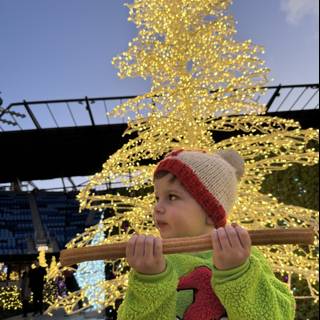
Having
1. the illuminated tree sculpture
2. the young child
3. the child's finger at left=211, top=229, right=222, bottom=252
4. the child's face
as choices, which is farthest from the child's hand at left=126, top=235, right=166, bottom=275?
the illuminated tree sculpture

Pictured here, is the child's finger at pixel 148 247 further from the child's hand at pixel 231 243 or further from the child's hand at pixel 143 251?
the child's hand at pixel 231 243

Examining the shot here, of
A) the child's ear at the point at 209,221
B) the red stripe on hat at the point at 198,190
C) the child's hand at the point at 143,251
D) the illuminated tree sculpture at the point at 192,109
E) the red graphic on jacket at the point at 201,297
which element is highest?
the illuminated tree sculpture at the point at 192,109

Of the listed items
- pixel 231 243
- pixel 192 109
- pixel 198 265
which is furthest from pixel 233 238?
pixel 192 109

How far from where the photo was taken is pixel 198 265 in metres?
1.14

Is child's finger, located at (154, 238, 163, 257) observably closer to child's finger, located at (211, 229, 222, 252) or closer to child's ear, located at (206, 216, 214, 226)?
child's finger, located at (211, 229, 222, 252)

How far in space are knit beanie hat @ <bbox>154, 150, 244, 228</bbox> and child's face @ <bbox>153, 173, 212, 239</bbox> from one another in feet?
0.06

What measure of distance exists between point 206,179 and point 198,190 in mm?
56

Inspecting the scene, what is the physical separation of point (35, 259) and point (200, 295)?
1710 cm

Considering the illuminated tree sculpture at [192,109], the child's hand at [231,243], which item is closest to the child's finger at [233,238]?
the child's hand at [231,243]

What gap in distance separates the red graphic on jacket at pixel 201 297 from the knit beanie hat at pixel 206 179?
0.18 meters

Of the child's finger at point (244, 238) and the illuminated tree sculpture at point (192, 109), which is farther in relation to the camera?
the illuminated tree sculpture at point (192, 109)

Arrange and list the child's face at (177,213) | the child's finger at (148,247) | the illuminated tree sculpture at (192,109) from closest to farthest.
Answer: the child's finger at (148,247) → the child's face at (177,213) → the illuminated tree sculpture at (192,109)

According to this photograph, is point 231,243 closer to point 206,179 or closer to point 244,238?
point 244,238

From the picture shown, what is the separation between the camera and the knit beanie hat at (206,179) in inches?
46.9
